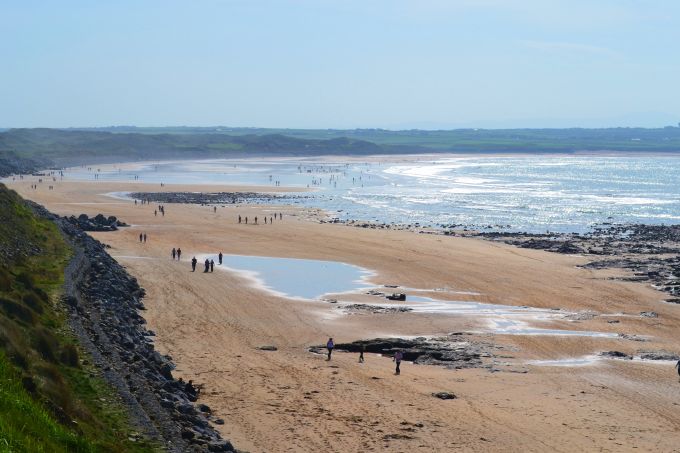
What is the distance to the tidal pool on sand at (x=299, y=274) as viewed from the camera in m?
36.3

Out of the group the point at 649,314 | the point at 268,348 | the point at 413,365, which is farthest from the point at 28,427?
the point at 649,314

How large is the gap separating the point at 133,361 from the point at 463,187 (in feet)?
283

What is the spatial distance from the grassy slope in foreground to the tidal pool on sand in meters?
13.5

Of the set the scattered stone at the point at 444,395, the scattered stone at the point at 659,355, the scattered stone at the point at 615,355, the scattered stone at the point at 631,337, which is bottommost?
the scattered stone at the point at 631,337

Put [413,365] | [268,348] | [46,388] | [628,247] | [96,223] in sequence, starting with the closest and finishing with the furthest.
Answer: [46,388] < [413,365] < [268,348] < [628,247] < [96,223]

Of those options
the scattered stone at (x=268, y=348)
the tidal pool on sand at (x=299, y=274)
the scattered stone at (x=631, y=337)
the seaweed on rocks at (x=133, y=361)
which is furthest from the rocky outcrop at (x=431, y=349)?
the tidal pool on sand at (x=299, y=274)

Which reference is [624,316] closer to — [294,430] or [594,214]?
[294,430]

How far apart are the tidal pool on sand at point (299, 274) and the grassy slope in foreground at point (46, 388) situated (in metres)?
13.5

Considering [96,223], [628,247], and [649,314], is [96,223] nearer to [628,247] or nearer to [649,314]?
[628,247]

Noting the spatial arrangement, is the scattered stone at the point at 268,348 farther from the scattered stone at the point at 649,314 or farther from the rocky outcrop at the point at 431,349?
the scattered stone at the point at 649,314

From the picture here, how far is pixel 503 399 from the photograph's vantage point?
826 inches

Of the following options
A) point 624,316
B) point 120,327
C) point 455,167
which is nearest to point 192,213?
point 624,316

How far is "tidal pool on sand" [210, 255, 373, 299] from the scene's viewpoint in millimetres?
36312

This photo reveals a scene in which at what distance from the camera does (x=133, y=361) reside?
18.5 meters
